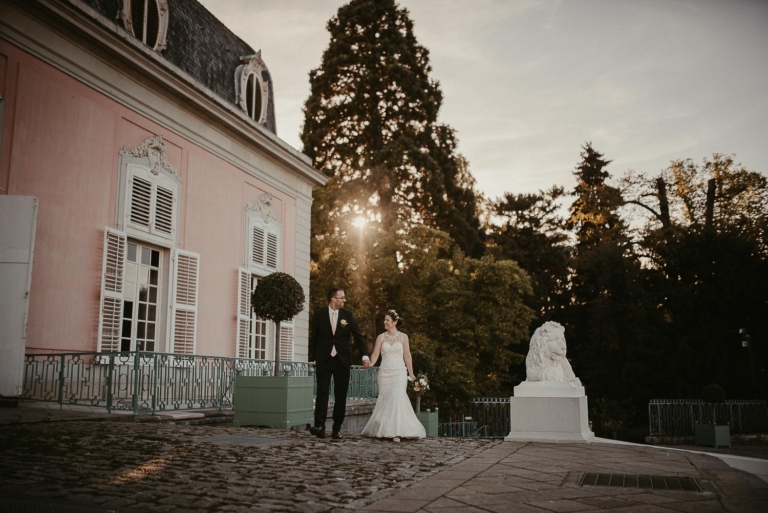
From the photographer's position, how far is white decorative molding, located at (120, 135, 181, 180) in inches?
476

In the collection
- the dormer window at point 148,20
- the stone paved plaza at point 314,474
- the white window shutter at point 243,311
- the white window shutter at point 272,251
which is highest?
the dormer window at point 148,20

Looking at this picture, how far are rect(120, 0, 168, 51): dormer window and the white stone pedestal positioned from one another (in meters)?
9.58

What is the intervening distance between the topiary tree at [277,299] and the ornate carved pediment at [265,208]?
164 inches

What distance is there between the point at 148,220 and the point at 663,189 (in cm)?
2971

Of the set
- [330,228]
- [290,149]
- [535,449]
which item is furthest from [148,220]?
[330,228]

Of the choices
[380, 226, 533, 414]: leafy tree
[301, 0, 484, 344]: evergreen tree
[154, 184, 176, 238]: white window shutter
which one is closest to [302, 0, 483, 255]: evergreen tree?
[301, 0, 484, 344]: evergreen tree

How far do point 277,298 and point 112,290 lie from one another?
2.79 metres

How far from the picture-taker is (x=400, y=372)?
9281 millimetres

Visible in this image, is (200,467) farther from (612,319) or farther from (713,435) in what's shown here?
(612,319)

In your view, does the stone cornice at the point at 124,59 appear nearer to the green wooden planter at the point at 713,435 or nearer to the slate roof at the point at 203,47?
the slate roof at the point at 203,47

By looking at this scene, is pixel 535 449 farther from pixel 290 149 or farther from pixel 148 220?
pixel 290 149

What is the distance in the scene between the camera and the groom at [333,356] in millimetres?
8367

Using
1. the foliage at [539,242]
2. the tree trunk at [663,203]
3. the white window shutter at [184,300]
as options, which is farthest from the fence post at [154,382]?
the tree trunk at [663,203]

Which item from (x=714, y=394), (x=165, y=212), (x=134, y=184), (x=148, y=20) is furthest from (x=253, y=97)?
(x=714, y=394)
